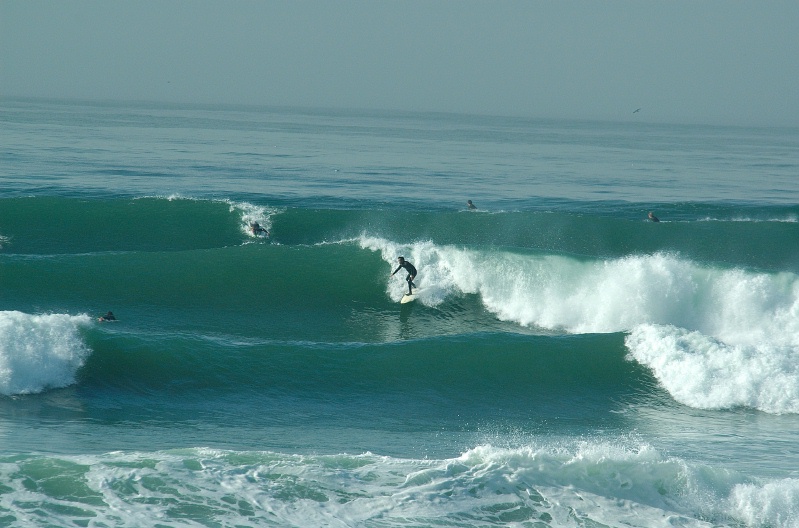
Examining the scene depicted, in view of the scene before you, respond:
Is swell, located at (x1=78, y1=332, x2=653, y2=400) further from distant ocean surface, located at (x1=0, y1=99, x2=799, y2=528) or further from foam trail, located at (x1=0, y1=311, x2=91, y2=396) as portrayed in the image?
foam trail, located at (x1=0, y1=311, x2=91, y2=396)

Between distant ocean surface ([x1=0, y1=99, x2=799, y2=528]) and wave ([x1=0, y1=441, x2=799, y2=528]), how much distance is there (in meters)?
0.03

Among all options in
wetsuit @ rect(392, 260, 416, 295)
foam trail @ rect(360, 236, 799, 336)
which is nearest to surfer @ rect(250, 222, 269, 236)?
foam trail @ rect(360, 236, 799, 336)

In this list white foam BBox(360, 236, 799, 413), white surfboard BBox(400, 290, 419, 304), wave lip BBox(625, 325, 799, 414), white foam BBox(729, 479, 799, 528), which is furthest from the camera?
white surfboard BBox(400, 290, 419, 304)

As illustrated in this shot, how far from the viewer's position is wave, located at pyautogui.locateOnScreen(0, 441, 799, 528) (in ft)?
27.4

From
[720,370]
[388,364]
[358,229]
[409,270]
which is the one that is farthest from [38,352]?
[358,229]

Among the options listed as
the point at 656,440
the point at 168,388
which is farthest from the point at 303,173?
the point at 656,440

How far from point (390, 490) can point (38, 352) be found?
6875 millimetres

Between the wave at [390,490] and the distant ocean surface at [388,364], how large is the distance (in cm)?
3

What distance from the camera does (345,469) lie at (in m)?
9.27

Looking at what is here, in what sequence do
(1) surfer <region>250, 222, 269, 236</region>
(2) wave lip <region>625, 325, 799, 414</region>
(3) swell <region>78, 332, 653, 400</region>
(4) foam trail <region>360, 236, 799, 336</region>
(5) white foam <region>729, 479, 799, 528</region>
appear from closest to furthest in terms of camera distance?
(5) white foam <region>729, 479, 799, 528</region>
(3) swell <region>78, 332, 653, 400</region>
(2) wave lip <region>625, 325, 799, 414</region>
(4) foam trail <region>360, 236, 799, 336</region>
(1) surfer <region>250, 222, 269, 236</region>

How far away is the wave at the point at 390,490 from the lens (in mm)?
8352

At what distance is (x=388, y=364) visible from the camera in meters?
14.3

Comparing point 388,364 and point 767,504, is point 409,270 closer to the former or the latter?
point 388,364

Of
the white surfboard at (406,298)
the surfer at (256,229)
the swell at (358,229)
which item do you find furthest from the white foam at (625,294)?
the surfer at (256,229)
